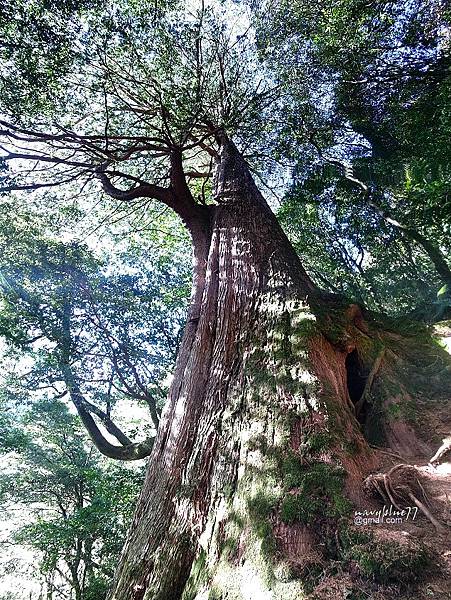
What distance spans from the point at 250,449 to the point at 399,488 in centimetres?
70

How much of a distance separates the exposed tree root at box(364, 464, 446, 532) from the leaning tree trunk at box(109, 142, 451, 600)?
74 mm

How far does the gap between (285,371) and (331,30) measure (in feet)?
19.5

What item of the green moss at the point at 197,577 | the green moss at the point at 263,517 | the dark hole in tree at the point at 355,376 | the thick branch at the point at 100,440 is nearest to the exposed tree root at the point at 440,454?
the dark hole in tree at the point at 355,376

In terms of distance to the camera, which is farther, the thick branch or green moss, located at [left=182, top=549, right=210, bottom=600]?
the thick branch

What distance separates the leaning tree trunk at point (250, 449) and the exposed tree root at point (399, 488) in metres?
0.07

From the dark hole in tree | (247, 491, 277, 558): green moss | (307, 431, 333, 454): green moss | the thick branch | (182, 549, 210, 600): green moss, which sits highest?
the thick branch

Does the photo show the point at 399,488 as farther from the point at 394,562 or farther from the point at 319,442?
the point at 394,562

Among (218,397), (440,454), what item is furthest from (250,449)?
(440,454)

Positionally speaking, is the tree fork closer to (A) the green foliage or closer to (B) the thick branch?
(B) the thick branch

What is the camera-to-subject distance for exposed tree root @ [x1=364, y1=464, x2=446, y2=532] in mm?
1547

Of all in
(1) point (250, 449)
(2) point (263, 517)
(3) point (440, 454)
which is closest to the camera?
(2) point (263, 517)

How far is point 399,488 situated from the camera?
5.40 feet

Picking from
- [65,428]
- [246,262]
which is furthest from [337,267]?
[65,428]

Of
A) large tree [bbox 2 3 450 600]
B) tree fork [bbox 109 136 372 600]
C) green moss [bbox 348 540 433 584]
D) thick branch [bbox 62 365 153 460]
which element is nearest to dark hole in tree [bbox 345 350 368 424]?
large tree [bbox 2 3 450 600]
